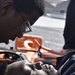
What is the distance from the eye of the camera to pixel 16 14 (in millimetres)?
1556

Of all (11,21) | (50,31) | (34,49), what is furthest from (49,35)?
(11,21)

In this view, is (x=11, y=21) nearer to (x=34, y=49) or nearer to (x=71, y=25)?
(x=71, y=25)

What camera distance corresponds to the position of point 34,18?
5.28ft

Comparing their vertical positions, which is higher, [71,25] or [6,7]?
[6,7]

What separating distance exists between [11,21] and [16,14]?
0.04 m

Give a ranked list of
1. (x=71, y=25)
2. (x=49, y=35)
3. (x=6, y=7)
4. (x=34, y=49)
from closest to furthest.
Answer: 1. (x=6, y=7)
2. (x=71, y=25)
3. (x=34, y=49)
4. (x=49, y=35)

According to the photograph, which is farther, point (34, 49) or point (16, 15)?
point (34, 49)

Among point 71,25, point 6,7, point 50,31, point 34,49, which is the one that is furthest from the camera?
point 50,31

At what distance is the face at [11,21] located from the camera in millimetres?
1549

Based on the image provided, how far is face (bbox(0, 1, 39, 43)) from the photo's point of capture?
1549mm

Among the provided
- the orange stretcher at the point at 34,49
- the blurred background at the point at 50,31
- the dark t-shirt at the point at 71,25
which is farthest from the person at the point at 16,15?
the blurred background at the point at 50,31

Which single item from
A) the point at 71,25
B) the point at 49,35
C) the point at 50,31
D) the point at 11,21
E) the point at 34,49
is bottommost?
the point at 50,31

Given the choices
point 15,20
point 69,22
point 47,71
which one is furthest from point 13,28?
point 69,22

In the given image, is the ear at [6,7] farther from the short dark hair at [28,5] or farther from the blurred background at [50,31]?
the blurred background at [50,31]
